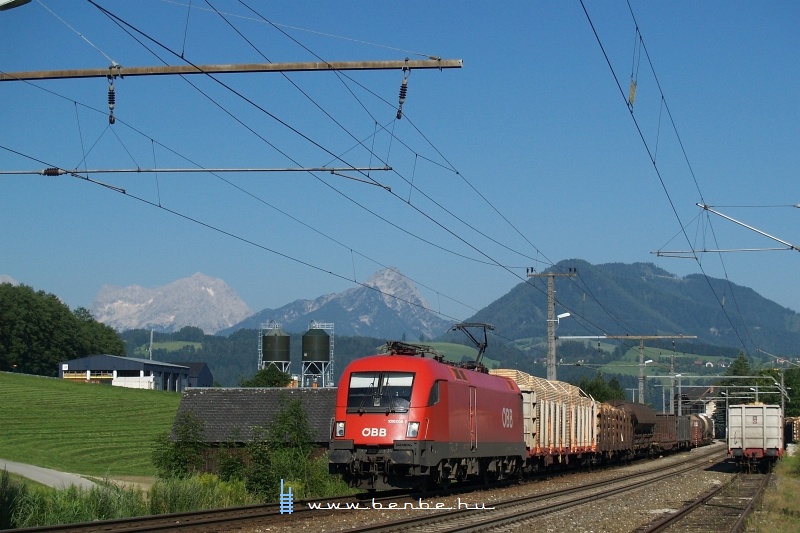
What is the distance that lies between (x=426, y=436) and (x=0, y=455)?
49.7 meters

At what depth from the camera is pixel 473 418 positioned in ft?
97.3

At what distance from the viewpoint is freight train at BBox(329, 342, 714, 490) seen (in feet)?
83.9

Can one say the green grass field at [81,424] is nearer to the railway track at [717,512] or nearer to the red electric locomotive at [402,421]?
the red electric locomotive at [402,421]

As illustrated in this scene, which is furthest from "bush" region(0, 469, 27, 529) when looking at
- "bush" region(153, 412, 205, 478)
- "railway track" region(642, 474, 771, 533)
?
"bush" region(153, 412, 205, 478)

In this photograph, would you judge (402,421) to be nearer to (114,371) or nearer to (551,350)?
(551,350)

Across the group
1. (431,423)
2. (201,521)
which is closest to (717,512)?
(431,423)

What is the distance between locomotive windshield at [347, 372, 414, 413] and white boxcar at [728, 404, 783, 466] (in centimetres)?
2782

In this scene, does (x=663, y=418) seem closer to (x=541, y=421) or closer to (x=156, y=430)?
(x=541, y=421)

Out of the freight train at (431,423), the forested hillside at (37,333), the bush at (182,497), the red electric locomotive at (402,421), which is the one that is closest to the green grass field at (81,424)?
the freight train at (431,423)

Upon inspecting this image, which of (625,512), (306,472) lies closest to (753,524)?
(625,512)

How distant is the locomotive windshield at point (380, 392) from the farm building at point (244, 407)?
87.3ft

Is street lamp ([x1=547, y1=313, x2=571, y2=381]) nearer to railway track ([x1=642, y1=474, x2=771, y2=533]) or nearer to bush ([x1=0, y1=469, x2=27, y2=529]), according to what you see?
railway track ([x1=642, y1=474, x2=771, y2=533])

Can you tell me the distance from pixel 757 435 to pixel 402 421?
2885 cm

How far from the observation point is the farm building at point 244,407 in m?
54.2
